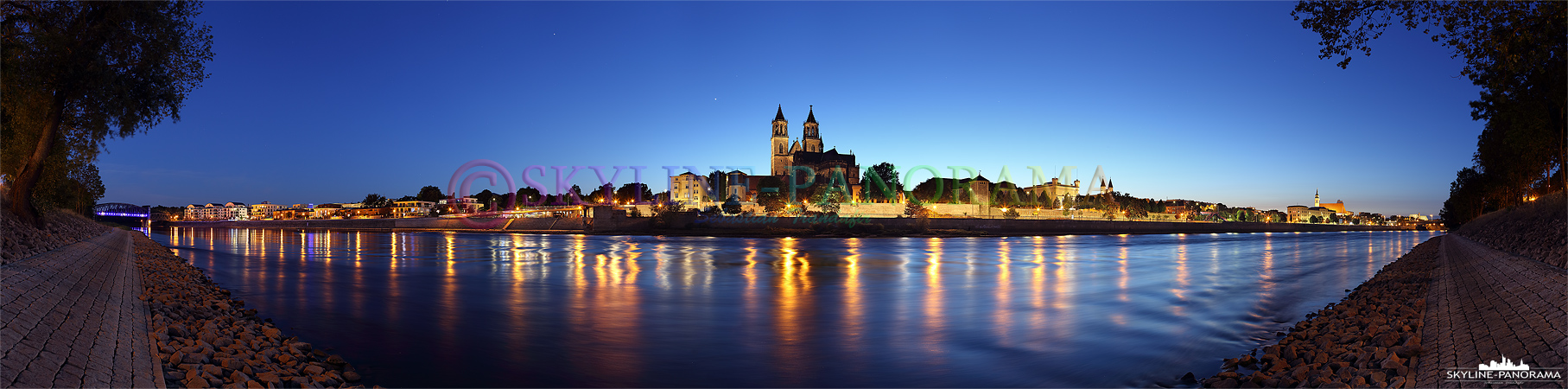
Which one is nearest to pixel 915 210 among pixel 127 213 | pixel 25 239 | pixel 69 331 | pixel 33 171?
pixel 33 171

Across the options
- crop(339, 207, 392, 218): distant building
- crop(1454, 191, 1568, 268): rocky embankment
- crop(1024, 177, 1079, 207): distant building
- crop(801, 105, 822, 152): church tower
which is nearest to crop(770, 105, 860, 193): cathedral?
crop(801, 105, 822, 152): church tower

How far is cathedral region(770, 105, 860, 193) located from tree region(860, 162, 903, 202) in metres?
2.57

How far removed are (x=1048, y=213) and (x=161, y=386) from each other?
124 meters

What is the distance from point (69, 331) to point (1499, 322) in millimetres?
15719

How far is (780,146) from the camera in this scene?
147750 mm

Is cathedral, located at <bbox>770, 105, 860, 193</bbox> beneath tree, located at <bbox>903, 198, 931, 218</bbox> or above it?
above

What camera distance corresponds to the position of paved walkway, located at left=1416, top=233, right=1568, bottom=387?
22.1ft

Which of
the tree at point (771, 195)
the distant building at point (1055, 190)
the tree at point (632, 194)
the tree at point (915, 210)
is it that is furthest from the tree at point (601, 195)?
the distant building at point (1055, 190)

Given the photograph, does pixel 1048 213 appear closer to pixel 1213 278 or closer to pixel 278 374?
pixel 1213 278

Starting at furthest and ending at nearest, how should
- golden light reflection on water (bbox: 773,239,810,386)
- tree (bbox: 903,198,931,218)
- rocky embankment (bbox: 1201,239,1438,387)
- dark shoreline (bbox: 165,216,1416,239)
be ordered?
1. tree (bbox: 903,198,931,218)
2. dark shoreline (bbox: 165,216,1416,239)
3. golden light reflection on water (bbox: 773,239,810,386)
4. rocky embankment (bbox: 1201,239,1438,387)

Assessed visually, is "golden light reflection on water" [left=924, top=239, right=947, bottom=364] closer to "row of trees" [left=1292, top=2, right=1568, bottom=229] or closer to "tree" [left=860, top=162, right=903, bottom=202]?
Answer: "row of trees" [left=1292, top=2, right=1568, bottom=229]

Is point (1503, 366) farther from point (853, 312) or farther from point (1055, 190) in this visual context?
point (1055, 190)

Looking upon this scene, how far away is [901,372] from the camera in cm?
1029

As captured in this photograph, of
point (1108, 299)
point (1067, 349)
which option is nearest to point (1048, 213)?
point (1108, 299)
